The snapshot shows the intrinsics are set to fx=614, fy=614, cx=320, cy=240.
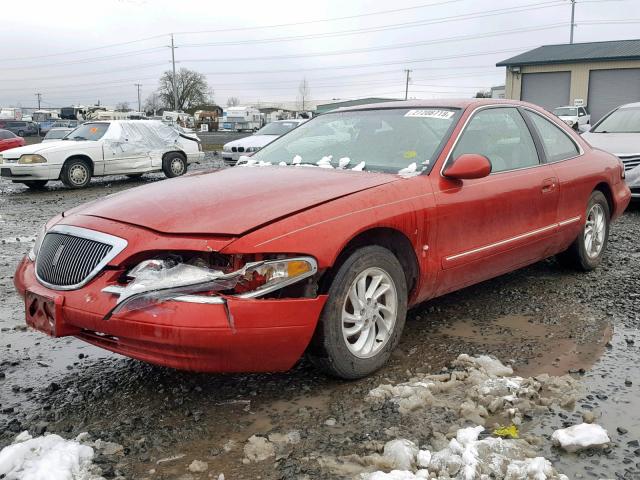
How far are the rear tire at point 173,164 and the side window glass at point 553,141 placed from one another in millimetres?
11148

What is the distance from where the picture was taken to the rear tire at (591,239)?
523cm

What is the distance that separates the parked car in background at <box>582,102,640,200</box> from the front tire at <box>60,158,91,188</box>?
9.95 meters

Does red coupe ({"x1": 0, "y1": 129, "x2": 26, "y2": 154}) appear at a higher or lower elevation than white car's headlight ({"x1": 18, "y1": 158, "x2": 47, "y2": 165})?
higher

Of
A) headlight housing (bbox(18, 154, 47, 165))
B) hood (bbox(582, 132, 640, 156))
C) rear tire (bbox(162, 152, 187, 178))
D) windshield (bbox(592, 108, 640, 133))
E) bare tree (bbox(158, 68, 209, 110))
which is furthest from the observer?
bare tree (bbox(158, 68, 209, 110))

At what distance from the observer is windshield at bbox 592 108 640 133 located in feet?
31.5

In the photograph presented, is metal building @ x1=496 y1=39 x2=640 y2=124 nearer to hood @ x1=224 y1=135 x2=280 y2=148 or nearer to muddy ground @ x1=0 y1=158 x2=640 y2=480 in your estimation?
hood @ x1=224 y1=135 x2=280 y2=148

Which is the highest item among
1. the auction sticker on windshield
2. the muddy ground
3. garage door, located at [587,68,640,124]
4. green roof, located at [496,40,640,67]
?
green roof, located at [496,40,640,67]

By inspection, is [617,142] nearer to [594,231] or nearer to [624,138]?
[624,138]

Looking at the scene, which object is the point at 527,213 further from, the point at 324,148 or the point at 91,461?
the point at 91,461

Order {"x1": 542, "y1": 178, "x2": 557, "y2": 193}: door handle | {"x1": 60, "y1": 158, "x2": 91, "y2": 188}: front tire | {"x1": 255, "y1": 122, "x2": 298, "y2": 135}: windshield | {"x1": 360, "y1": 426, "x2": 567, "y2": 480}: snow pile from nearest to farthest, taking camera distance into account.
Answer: {"x1": 360, "y1": 426, "x2": 567, "y2": 480}: snow pile < {"x1": 542, "y1": 178, "x2": 557, "y2": 193}: door handle < {"x1": 60, "y1": 158, "x2": 91, "y2": 188}: front tire < {"x1": 255, "y1": 122, "x2": 298, "y2": 135}: windshield

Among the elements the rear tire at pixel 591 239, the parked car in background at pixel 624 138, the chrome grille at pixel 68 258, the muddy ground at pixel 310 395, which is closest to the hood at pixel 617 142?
the parked car in background at pixel 624 138

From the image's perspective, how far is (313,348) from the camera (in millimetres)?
3053

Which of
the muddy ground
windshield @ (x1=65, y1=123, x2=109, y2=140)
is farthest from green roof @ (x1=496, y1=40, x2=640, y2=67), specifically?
the muddy ground

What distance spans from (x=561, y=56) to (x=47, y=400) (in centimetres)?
3730
